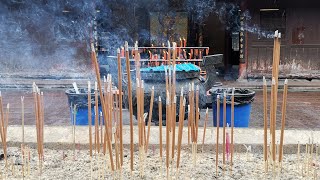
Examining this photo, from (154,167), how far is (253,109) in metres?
4.21

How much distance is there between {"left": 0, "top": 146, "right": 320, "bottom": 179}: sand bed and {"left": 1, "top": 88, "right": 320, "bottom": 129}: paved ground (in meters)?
2.67

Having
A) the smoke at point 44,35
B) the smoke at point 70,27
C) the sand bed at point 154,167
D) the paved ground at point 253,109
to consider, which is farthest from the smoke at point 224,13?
the sand bed at point 154,167

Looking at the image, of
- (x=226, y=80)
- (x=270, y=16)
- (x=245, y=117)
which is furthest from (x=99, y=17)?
(x=245, y=117)

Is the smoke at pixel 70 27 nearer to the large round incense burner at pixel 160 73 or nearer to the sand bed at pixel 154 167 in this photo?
the large round incense burner at pixel 160 73

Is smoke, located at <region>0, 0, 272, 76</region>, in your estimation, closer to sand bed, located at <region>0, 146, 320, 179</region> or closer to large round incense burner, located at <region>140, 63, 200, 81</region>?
large round incense burner, located at <region>140, 63, 200, 81</region>

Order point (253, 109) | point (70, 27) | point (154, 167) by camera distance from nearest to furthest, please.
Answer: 1. point (154, 167)
2. point (253, 109)
3. point (70, 27)

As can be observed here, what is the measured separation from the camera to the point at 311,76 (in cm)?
895

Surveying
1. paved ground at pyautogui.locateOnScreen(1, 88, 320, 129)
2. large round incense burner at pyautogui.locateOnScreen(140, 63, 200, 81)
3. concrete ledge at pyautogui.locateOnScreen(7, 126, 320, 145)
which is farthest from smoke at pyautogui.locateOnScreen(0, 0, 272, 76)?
concrete ledge at pyautogui.locateOnScreen(7, 126, 320, 145)

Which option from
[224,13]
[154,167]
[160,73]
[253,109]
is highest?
[224,13]

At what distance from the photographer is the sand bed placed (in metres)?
2.24

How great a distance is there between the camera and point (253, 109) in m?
6.31

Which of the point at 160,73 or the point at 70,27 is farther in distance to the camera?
the point at 70,27

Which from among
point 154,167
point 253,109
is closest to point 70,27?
point 253,109

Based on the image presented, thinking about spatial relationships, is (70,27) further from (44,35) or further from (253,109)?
(253,109)
